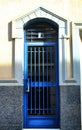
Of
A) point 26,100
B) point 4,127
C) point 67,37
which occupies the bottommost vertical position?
point 4,127

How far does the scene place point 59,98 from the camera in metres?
8.95

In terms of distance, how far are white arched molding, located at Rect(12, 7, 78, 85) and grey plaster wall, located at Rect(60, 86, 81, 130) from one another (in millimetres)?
336

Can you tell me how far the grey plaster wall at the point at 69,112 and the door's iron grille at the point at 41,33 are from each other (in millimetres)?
1298

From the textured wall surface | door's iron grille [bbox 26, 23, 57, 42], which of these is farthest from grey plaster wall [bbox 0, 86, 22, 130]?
door's iron grille [bbox 26, 23, 57, 42]

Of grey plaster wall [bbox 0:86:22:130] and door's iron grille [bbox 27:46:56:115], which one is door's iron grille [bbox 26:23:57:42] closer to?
door's iron grille [bbox 27:46:56:115]

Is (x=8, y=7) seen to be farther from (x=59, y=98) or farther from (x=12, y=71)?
(x=59, y=98)

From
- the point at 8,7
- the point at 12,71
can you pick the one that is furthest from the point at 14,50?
the point at 8,7

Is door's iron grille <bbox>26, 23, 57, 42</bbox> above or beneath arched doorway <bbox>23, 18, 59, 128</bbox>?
above

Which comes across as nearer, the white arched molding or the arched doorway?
the white arched molding

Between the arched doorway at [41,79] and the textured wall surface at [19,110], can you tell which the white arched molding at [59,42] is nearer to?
the arched doorway at [41,79]

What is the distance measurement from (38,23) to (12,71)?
1346mm

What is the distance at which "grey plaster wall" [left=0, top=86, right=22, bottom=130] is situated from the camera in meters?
8.84

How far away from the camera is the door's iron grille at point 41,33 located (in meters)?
9.18

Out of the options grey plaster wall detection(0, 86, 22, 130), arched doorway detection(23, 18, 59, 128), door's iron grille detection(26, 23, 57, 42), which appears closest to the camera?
grey plaster wall detection(0, 86, 22, 130)
